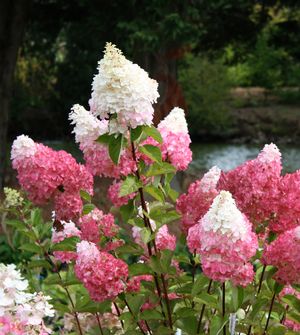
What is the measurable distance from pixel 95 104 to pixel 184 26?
4.78 metres

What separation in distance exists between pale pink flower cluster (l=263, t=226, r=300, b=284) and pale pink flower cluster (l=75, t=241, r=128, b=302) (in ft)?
1.33

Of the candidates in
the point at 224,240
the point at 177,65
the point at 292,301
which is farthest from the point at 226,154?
the point at 224,240

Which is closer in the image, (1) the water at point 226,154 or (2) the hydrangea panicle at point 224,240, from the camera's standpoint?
(2) the hydrangea panicle at point 224,240

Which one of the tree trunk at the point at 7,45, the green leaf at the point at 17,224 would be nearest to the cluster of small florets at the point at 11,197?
the green leaf at the point at 17,224

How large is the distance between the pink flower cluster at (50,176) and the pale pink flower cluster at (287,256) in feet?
1.99

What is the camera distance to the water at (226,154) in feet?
38.5

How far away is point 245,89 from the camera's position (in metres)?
17.2

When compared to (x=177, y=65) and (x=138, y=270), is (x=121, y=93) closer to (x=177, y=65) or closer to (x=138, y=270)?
(x=138, y=270)

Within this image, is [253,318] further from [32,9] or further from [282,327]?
[32,9]

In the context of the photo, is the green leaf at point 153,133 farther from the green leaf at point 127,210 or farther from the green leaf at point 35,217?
the green leaf at point 35,217

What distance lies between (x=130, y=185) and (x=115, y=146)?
12 cm

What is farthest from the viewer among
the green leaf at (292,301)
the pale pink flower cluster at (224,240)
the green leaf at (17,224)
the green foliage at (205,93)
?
the green foliage at (205,93)

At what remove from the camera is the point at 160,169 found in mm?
2014

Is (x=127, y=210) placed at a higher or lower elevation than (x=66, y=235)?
higher
